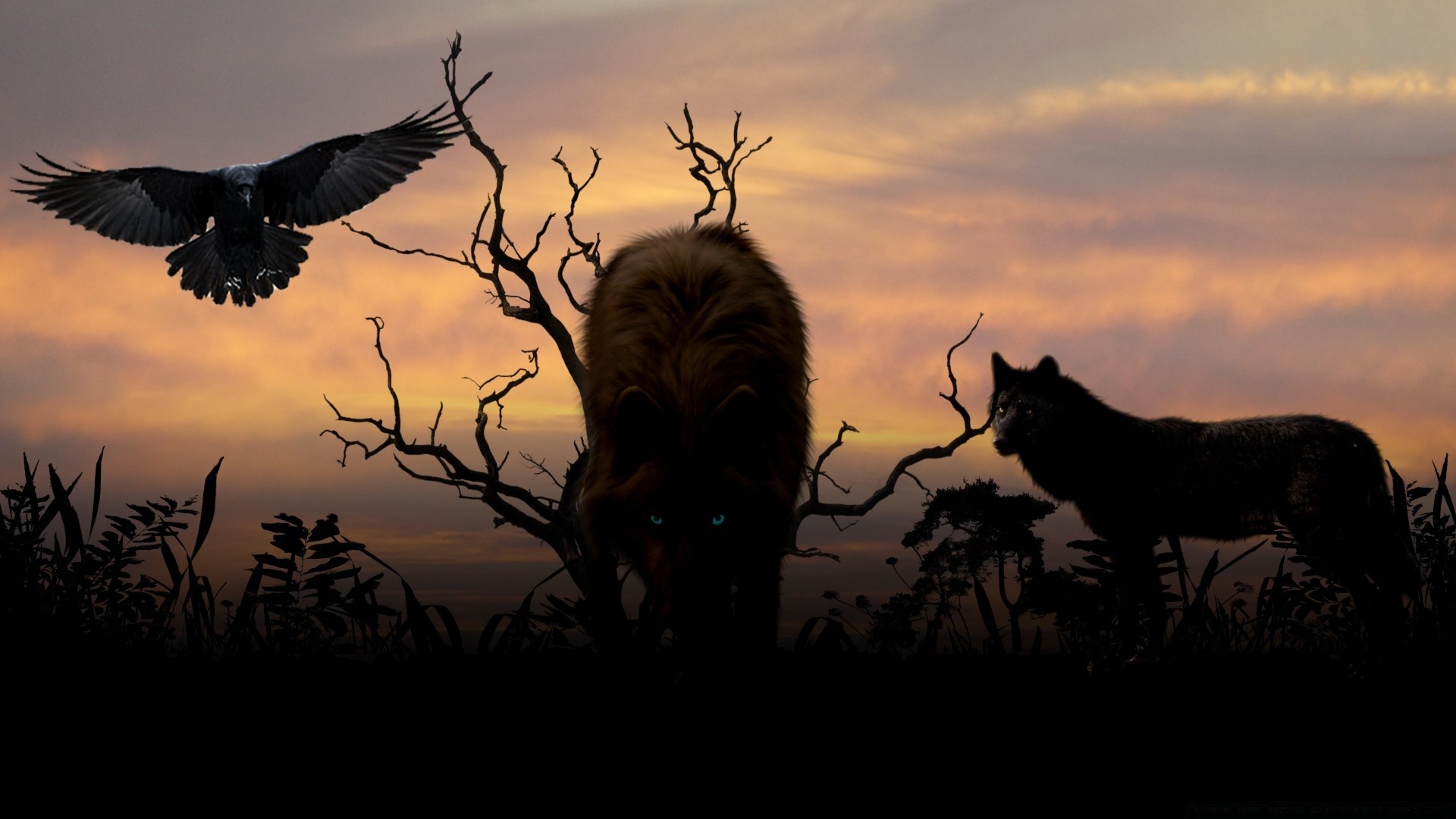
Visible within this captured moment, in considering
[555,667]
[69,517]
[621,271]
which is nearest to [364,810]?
[555,667]

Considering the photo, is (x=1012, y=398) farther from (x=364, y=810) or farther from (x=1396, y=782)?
(x=364, y=810)

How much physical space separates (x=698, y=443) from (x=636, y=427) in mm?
277

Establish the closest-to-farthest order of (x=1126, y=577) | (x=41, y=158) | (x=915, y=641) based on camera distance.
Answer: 1. (x=1126, y=577)
2. (x=915, y=641)
3. (x=41, y=158)

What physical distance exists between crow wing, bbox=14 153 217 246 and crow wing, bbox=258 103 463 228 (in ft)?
2.12

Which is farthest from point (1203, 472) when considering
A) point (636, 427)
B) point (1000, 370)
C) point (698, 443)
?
point (636, 427)

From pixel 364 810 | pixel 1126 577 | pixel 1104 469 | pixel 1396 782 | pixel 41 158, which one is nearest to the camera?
pixel 364 810

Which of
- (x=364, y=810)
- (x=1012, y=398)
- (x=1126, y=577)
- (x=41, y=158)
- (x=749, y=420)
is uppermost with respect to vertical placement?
(x=41, y=158)

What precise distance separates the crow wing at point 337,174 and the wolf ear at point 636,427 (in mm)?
5072

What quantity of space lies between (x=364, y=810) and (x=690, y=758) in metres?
1.06

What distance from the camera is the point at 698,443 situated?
199 inches

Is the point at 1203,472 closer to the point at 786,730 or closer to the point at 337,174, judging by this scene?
the point at 786,730

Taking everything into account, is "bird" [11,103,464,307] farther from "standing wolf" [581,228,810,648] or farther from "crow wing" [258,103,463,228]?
"standing wolf" [581,228,810,648]

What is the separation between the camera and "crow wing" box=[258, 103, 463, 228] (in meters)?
9.41

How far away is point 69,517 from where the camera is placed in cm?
544
